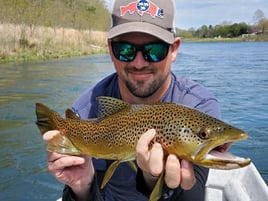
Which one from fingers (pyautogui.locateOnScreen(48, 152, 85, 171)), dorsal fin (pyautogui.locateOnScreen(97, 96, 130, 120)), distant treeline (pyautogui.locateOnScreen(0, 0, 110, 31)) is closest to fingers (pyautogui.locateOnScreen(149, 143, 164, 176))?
dorsal fin (pyautogui.locateOnScreen(97, 96, 130, 120))

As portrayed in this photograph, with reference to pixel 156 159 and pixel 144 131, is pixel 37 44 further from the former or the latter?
pixel 156 159

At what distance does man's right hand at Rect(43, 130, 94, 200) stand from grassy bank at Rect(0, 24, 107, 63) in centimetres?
2462

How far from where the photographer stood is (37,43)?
→ 32344 millimetres

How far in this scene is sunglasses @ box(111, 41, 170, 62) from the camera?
8.50 ft

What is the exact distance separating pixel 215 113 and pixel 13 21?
107 feet

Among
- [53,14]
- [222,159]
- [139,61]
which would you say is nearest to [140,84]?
[139,61]

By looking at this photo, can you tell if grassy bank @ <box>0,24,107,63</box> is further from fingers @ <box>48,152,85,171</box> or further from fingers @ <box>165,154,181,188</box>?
fingers @ <box>165,154,181,188</box>

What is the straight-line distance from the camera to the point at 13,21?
33.0 metres

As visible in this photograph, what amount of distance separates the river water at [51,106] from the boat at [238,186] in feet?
8.55

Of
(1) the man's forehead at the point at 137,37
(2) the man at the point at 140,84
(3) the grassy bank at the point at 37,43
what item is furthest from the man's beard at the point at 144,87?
(3) the grassy bank at the point at 37,43

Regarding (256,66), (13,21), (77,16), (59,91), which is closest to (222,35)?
(77,16)

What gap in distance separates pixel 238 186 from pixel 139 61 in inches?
69.6

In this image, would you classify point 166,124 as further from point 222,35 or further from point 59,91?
point 222,35

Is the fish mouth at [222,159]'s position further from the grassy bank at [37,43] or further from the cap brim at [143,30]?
the grassy bank at [37,43]
